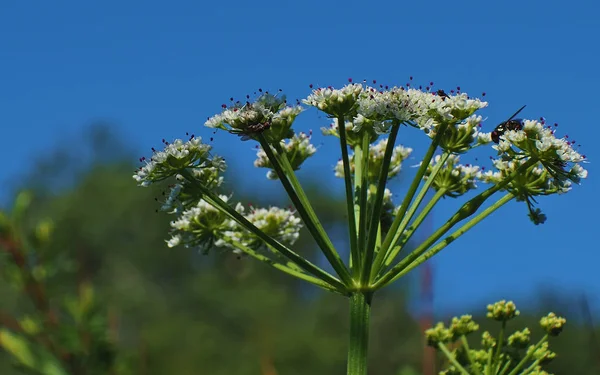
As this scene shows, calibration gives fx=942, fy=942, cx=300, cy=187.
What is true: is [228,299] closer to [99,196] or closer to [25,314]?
[99,196]

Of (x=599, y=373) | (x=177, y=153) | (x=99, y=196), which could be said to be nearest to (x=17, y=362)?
(x=177, y=153)

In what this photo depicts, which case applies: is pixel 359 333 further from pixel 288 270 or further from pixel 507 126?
pixel 507 126

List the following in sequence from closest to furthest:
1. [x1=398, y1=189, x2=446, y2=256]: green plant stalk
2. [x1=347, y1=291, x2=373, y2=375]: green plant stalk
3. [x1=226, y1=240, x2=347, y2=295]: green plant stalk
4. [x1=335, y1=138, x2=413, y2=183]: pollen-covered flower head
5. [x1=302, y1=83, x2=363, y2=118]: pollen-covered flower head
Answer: [x1=347, y1=291, x2=373, y2=375]: green plant stalk → [x1=226, y1=240, x2=347, y2=295]: green plant stalk → [x1=398, y1=189, x2=446, y2=256]: green plant stalk → [x1=302, y1=83, x2=363, y2=118]: pollen-covered flower head → [x1=335, y1=138, x2=413, y2=183]: pollen-covered flower head

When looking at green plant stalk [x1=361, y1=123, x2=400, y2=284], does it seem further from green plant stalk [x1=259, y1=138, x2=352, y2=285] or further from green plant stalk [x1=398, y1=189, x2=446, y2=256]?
green plant stalk [x1=398, y1=189, x2=446, y2=256]

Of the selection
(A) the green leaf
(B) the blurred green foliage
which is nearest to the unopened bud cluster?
(A) the green leaf

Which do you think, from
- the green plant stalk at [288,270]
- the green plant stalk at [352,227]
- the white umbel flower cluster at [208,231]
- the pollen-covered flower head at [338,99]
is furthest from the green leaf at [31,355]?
the pollen-covered flower head at [338,99]

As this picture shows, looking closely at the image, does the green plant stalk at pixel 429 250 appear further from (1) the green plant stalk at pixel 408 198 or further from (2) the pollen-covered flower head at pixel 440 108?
(2) the pollen-covered flower head at pixel 440 108
